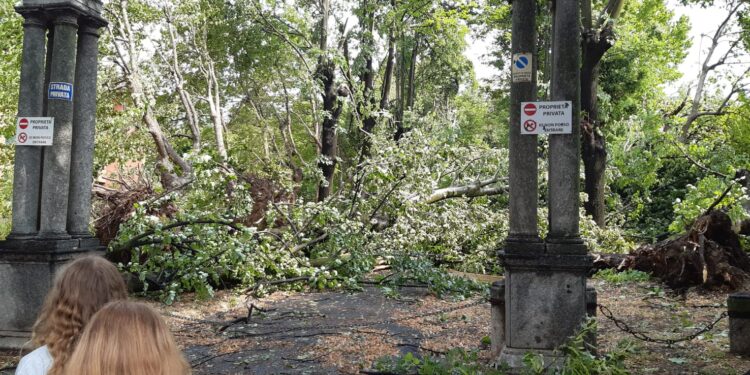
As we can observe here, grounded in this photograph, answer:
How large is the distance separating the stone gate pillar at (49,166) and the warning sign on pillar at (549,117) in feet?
15.3

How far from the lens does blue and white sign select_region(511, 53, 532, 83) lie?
5621mm

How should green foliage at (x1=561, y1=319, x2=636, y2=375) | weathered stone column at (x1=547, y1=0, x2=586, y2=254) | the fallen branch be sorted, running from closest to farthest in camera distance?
green foliage at (x1=561, y1=319, x2=636, y2=375)
weathered stone column at (x1=547, y1=0, x2=586, y2=254)
the fallen branch

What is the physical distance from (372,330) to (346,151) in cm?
1643

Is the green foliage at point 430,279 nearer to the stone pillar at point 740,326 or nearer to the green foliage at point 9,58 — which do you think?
the stone pillar at point 740,326

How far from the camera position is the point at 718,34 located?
77.9ft

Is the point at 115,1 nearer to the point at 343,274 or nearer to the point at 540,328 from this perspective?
the point at 343,274

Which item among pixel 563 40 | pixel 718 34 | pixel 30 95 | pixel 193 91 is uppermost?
pixel 718 34

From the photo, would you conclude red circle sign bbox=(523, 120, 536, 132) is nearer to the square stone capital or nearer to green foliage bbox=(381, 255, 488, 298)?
the square stone capital

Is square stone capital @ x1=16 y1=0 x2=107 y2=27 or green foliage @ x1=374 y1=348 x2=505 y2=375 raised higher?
square stone capital @ x1=16 y1=0 x2=107 y2=27

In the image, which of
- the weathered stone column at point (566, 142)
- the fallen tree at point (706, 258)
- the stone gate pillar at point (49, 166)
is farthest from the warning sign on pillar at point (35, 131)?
the fallen tree at point (706, 258)

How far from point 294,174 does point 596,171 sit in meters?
9.88

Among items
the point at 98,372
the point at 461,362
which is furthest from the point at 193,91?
the point at 98,372

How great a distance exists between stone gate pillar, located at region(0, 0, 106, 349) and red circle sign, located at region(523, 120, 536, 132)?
182 inches

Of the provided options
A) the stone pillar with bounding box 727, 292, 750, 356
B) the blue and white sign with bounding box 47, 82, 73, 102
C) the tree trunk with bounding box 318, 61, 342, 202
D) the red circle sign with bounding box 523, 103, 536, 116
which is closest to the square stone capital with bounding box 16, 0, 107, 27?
the blue and white sign with bounding box 47, 82, 73, 102
